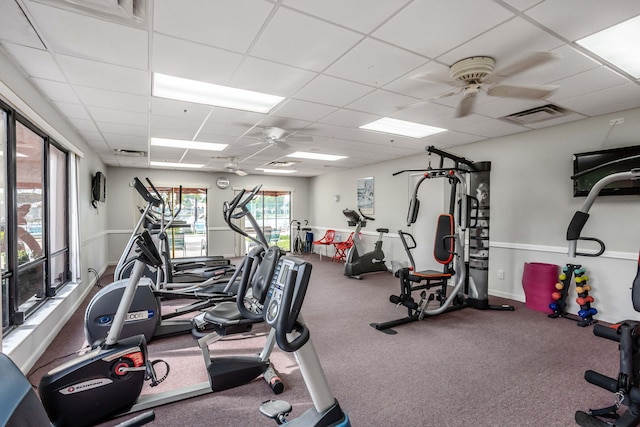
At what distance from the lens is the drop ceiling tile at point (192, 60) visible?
219 centimetres

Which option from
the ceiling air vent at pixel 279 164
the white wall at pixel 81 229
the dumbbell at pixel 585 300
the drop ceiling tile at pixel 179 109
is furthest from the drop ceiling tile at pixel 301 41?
the ceiling air vent at pixel 279 164

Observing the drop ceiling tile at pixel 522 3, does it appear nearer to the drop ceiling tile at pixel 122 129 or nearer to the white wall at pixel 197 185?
the drop ceiling tile at pixel 122 129

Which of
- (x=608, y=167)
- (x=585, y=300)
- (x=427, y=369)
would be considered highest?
(x=608, y=167)

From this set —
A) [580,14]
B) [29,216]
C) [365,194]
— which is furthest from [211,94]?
[365,194]

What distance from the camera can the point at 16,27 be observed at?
1939 millimetres

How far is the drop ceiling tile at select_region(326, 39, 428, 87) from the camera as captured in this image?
2256mm

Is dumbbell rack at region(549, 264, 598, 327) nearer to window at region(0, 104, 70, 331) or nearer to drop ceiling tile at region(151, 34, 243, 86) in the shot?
drop ceiling tile at region(151, 34, 243, 86)

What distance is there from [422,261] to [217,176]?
5.96 m

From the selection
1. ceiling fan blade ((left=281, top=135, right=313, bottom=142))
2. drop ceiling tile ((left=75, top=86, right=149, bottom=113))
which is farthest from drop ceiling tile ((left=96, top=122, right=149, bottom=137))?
ceiling fan blade ((left=281, top=135, right=313, bottom=142))

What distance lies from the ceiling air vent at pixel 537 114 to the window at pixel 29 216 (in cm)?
496

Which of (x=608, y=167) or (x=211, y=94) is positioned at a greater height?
(x=211, y=94)

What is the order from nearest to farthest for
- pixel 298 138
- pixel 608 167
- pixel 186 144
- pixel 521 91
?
pixel 521 91, pixel 608 167, pixel 298 138, pixel 186 144

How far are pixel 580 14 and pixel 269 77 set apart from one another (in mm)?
2156

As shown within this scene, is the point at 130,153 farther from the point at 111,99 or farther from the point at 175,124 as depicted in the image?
the point at 111,99
